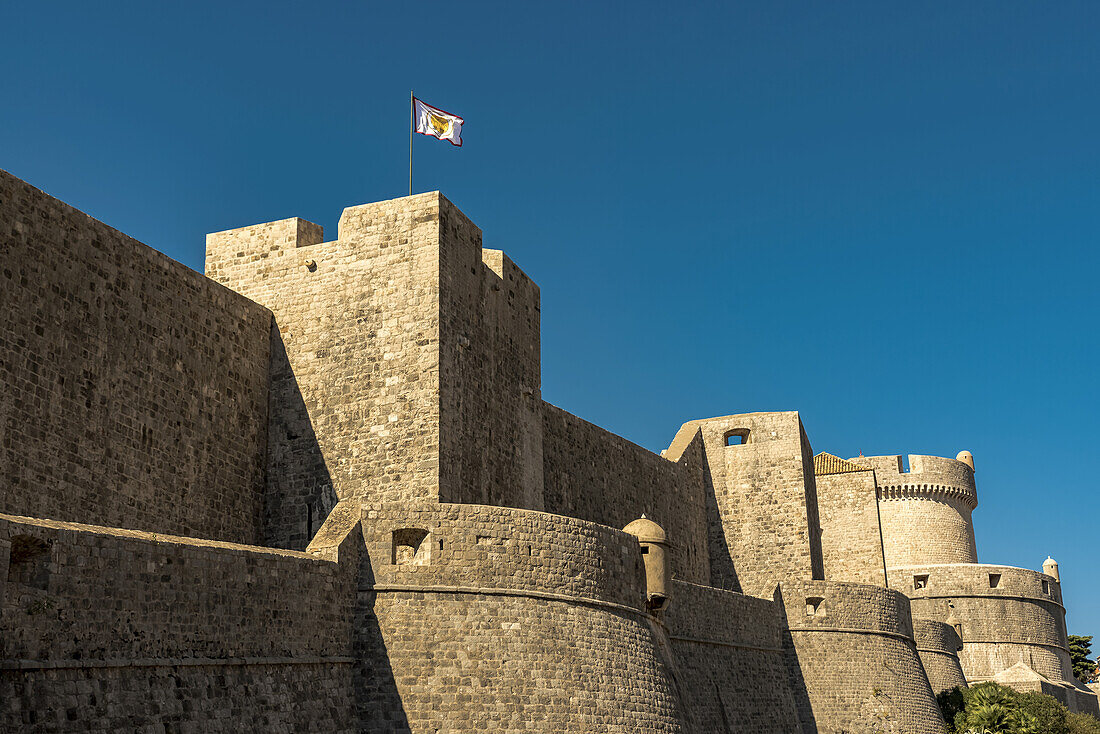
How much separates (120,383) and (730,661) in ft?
44.1

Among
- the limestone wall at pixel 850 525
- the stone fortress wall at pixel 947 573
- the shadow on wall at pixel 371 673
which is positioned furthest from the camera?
the stone fortress wall at pixel 947 573

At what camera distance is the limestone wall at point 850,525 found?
34531 millimetres

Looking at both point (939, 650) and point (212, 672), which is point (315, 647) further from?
point (939, 650)

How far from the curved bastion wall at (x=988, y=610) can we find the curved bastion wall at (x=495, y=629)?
24.2m

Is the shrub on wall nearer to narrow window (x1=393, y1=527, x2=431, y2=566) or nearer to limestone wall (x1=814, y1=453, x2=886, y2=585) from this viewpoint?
limestone wall (x1=814, y1=453, x2=886, y2=585)

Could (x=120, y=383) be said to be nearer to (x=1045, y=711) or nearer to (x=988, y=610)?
(x=1045, y=711)

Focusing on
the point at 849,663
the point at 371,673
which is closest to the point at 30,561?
the point at 371,673

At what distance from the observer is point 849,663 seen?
27.3 m

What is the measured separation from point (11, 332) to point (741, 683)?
15.6m

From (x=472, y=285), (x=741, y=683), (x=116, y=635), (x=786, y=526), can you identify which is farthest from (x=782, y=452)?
(x=116, y=635)

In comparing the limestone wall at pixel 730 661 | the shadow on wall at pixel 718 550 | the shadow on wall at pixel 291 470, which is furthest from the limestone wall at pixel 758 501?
the shadow on wall at pixel 291 470

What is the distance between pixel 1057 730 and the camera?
32.0 metres

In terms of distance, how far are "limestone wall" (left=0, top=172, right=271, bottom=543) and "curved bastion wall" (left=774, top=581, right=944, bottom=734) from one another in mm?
13460

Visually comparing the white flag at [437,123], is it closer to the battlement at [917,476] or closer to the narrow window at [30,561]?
the narrow window at [30,561]
